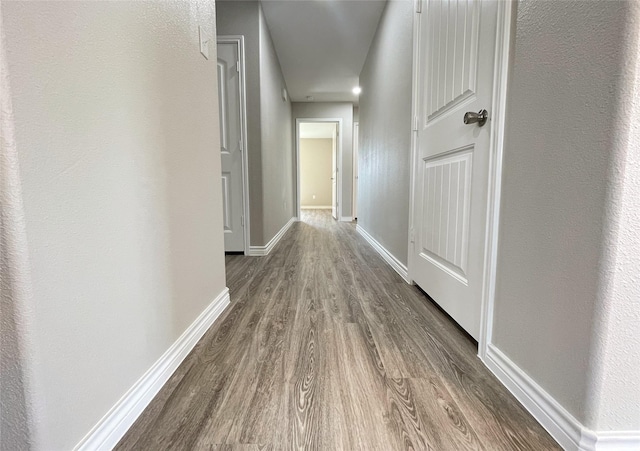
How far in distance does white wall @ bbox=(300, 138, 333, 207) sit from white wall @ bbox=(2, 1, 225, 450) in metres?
8.18

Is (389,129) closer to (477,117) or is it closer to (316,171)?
(477,117)

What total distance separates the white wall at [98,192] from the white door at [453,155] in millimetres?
1064

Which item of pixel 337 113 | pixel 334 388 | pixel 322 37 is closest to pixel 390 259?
pixel 334 388

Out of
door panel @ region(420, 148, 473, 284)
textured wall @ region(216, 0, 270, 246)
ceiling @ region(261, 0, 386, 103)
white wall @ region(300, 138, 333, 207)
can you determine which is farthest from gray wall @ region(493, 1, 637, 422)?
white wall @ region(300, 138, 333, 207)

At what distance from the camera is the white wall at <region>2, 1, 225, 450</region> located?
516mm

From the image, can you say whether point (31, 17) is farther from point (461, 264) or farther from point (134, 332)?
point (461, 264)

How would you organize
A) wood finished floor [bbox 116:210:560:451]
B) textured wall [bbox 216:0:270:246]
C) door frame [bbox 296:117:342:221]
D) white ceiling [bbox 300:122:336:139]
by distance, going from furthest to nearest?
white ceiling [bbox 300:122:336:139]
door frame [bbox 296:117:342:221]
textured wall [bbox 216:0:270:246]
wood finished floor [bbox 116:210:560:451]

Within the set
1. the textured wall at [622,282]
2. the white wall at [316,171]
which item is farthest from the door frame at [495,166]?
the white wall at [316,171]

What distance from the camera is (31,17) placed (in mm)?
507

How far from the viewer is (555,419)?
0.70m

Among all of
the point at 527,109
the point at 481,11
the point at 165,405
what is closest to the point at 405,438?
the point at 165,405

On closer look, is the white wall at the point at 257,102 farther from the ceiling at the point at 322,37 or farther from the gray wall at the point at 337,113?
the gray wall at the point at 337,113

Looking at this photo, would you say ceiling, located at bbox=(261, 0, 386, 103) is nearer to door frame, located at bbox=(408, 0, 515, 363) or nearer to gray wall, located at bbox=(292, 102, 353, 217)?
gray wall, located at bbox=(292, 102, 353, 217)

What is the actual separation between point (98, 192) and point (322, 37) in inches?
133
